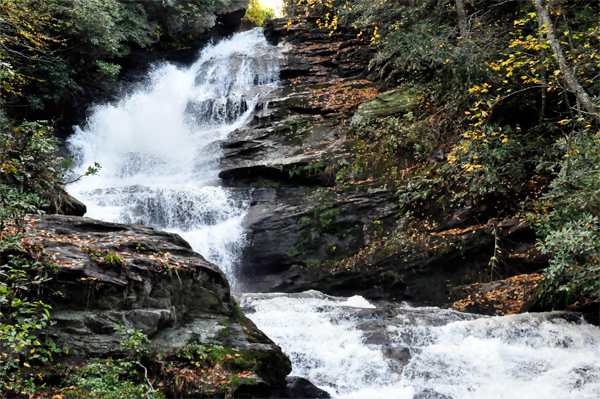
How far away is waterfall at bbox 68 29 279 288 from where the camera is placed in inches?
484

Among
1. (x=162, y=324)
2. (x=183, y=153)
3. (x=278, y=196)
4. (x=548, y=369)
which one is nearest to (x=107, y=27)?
(x=183, y=153)

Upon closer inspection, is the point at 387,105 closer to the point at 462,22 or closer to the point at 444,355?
the point at 462,22

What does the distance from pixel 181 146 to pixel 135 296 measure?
12.1 metres

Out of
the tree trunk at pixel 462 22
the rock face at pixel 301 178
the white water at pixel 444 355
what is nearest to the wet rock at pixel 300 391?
the white water at pixel 444 355

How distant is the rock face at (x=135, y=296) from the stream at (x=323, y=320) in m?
1.10

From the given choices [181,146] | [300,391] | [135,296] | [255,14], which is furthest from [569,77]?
[255,14]

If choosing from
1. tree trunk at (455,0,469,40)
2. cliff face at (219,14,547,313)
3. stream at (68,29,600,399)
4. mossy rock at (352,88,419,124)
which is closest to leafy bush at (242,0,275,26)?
stream at (68,29,600,399)

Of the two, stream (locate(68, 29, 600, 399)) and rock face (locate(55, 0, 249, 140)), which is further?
rock face (locate(55, 0, 249, 140))

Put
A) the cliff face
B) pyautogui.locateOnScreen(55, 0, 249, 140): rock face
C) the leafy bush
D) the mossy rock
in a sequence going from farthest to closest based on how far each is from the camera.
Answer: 1. the leafy bush
2. pyautogui.locateOnScreen(55, 0, 249, 140): rock face
3. the mossy rock
4. the cliff face

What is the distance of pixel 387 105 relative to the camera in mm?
13586

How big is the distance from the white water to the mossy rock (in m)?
7.03

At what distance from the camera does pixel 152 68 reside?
21938 millimetres

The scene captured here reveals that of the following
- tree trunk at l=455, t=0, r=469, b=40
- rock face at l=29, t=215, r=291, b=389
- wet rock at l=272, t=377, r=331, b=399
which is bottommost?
wet rock at l=272, t=377, r=331, b=399

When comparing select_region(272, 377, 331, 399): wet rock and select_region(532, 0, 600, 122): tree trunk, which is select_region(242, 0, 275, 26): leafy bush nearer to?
select_region(532, 0, 600, 122): tree trunk
